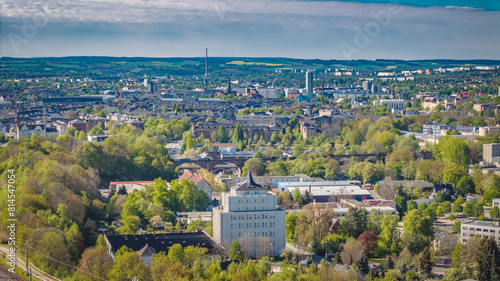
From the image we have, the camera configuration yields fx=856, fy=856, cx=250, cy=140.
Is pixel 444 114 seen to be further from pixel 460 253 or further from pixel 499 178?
pixel 460 253

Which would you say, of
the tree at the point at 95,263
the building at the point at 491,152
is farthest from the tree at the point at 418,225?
the building at the point at 491,152

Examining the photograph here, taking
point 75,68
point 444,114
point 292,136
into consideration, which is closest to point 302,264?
point 292,136

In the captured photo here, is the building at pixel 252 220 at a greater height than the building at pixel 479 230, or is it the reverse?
the building at pixel 252 220

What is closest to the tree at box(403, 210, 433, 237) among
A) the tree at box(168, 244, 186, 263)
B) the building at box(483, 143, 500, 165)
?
the tree at box(168, 244, 186, 263)

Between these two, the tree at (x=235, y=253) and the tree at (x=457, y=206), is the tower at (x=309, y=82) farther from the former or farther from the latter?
the tree at (x=235, y=253)

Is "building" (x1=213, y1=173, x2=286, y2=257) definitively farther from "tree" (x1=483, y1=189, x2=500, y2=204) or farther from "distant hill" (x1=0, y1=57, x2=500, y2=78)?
"distant hill" (x1=0, y1=57, x2=500, y2=78)

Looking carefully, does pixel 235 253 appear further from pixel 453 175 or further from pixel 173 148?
pixel 173 148
